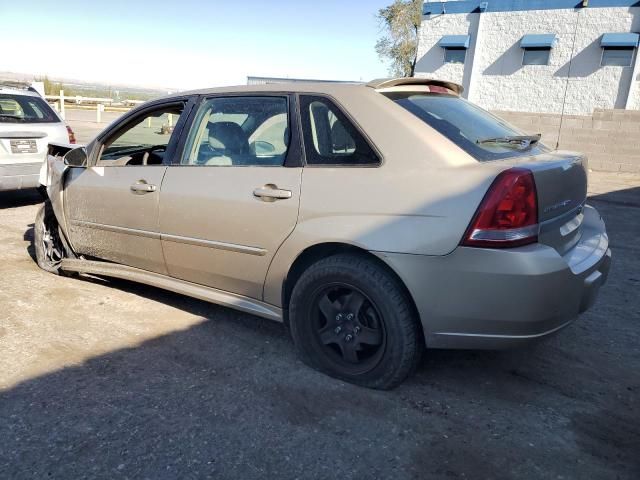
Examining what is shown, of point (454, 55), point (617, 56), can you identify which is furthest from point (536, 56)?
point (454, 55)

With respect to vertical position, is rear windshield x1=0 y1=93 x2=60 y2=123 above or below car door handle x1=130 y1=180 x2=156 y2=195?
above

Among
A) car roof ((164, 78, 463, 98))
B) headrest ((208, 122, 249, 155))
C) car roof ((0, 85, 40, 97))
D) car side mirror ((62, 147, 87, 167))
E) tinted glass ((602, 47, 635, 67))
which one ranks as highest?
tinted glass ((602, 47, 635, 67))

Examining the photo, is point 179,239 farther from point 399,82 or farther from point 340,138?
point 399,82

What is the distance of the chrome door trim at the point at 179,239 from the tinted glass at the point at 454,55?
23053 millimetres

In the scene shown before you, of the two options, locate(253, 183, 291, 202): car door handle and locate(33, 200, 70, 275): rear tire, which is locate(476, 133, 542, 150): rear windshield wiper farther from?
locate(33, 200, 70, 275): rear tire

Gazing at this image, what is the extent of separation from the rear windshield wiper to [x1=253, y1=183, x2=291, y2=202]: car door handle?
43.7 inches

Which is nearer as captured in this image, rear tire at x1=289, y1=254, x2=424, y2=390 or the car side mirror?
rear tire at x1=289, y1=254, x2=424, y2=390

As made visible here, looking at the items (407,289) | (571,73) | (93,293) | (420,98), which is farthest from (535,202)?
(571,73)

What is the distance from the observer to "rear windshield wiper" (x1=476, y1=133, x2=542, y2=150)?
294 cm

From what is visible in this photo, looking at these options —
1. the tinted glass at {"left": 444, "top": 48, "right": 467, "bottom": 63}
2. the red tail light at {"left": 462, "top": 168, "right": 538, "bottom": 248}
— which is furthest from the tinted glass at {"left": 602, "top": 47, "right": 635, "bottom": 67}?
the red tail light at {"left": 462, "top": 168, "right": 538, "bottom": 248}

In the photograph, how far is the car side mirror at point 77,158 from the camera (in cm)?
412

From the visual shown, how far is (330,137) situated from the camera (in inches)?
119

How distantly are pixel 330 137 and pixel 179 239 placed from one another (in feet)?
4.13

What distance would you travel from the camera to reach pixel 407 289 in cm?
268
